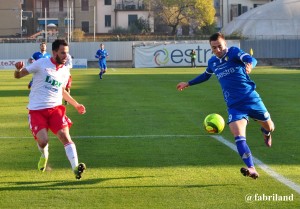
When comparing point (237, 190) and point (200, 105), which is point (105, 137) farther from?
point (200, 105)

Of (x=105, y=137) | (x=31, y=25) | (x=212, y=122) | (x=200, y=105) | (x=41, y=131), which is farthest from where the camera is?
(x=31, y=25)

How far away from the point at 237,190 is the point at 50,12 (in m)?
103

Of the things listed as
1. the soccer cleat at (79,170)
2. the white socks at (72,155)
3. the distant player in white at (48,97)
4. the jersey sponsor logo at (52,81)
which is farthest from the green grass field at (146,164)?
the jersey sponsor logo at (52,81)

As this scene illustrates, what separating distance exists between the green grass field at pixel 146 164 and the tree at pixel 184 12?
79.8m

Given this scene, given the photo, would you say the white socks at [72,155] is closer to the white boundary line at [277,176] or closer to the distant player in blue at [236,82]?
the distant player in blue at [236,82]

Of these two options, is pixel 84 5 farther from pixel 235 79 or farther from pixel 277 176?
pixel 277 176

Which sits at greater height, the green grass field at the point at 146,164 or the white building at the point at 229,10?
the white building at the point at 229,10

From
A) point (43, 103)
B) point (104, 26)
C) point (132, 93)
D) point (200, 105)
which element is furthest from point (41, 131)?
point (104, 26)

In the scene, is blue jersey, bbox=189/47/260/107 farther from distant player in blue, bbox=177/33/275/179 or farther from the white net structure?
the white net structure

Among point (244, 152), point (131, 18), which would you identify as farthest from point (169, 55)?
point (244, 152)

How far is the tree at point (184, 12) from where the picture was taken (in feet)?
336

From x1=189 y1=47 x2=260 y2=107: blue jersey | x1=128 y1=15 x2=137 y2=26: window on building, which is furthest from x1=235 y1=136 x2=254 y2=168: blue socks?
x1=128 y1=15 x2=137 y2=26: window on building

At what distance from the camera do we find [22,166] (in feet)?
40.6

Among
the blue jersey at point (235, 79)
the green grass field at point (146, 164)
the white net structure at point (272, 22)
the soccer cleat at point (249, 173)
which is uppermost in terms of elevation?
the white net structure at point (272, 22)
